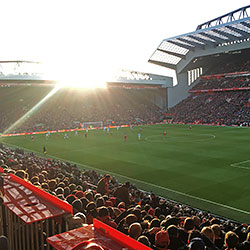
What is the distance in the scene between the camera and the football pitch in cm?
1452

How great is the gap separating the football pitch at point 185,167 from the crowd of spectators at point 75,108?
1117 inches

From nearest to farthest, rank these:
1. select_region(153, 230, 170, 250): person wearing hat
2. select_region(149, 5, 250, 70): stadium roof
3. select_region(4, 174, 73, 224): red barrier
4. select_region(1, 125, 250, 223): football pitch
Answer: select_region(153, 230, 170, 250): person wearing hat < select_region(4, 174, 73, 224): red barrier < select_region(1, 125, 250, 223): football pitch < select_region(149, 5, 250, 70): stadium roof

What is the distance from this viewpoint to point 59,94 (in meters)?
75.0

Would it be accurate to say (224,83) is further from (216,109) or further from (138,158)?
(138,158)

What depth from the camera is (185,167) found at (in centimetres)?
2145

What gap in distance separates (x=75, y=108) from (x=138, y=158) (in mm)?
51004

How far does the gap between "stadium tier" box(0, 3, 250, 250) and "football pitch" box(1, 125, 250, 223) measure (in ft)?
0.27

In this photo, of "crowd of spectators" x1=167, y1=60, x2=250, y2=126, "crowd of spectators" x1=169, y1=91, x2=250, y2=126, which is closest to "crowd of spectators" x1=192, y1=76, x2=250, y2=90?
"crowd of spectators" x1=167, y1=60, x2=250, y2=126

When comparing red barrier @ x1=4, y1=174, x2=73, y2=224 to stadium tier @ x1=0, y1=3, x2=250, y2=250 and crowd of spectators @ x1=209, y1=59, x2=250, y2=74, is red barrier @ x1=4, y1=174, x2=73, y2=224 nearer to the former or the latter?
stadium tier @ x1=0, y1=3, x2=250, y2=250

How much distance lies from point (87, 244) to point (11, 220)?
2.32 meters

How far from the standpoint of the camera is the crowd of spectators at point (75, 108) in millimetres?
63188

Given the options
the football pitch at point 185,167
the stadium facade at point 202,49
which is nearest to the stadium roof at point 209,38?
the stadium facade at point 202,49

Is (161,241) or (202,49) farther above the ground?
(202,49)

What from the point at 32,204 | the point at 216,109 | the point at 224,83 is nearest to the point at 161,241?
the point at 32,204
